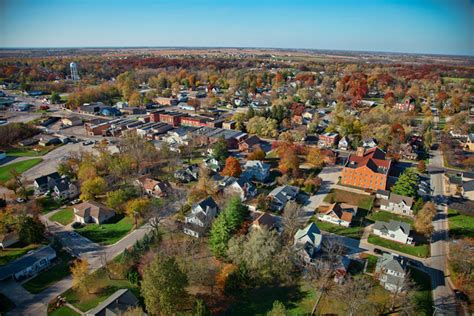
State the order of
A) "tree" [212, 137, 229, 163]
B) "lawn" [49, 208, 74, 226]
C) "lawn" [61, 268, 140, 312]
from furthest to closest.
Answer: "tree" [212, 137, 229, 163], "lawn" [49, 208, 74, 226], "lawn" [61, 268, 140, 312]

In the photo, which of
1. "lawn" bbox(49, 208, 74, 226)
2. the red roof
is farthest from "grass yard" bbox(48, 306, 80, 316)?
the red roof

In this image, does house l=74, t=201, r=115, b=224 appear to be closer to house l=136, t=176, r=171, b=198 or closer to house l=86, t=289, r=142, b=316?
house l=136, t=176, r=171, b=198

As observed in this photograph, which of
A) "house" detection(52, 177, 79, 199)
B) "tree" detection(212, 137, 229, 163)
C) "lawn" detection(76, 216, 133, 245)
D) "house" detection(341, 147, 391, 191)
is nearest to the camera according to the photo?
"lawn" detection(76, 216, 133, 245)

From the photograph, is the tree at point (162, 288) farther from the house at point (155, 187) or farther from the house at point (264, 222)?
the house at point (155, 187)

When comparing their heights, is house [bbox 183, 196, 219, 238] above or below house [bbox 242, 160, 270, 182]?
below

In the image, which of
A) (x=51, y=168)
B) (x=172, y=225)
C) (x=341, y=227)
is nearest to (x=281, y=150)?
(x=341, y=227)

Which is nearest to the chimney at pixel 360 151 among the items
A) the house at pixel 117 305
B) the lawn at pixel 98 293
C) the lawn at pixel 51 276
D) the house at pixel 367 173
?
the house at pixel 367 173
